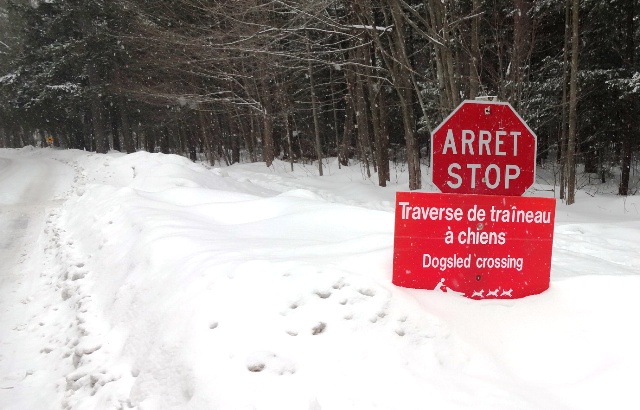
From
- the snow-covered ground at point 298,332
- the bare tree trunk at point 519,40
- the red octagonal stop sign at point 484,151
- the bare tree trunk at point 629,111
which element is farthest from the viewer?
the bare tree trunk at point 629,111

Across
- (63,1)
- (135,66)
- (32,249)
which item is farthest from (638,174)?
(63,1)

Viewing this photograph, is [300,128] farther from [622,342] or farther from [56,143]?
[56,143]

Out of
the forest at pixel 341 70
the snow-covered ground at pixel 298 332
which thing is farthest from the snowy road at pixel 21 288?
the forest at pixel 341 70

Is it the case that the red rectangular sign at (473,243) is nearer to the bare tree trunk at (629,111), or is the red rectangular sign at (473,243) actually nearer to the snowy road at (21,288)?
the snowy road at (21,288)

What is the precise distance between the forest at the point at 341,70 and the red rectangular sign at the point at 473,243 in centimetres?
720

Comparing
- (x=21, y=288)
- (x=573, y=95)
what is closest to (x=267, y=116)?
(x=573, y=95)

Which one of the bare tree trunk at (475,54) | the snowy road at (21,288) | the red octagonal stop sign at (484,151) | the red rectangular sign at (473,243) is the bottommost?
the snowy road at (21,288)

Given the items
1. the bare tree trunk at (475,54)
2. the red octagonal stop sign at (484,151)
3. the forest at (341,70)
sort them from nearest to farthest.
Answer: the red octagonal stop sign at (484,151), the bare tree trunk at (475,54), the forest at (341,70)

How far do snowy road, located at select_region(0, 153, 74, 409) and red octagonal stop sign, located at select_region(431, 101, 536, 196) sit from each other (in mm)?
3434

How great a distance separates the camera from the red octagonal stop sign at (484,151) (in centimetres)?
316

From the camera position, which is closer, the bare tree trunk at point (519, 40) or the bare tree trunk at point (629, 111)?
the bare tree trunk at point (519, 40)

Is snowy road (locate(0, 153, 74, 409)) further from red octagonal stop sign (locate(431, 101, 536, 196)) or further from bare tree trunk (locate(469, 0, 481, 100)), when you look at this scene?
bare tree trunk (locate(469, 0, 481, 100))

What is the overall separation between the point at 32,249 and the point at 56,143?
42707 millimetres

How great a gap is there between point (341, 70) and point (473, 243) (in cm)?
1593
